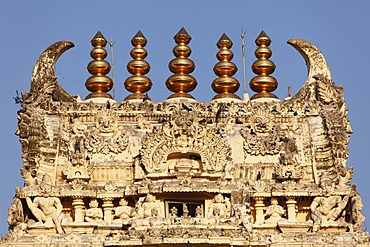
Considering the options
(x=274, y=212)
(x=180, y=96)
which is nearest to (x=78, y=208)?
(x=180, y=96)

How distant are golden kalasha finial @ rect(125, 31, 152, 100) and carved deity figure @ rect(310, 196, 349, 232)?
8.62m

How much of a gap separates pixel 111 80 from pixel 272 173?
8.13 m

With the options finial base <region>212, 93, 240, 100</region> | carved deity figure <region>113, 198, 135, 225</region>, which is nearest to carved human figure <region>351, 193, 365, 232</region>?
finial base <region>212, 93, 240, 100</region>

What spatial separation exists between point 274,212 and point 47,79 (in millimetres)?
10022

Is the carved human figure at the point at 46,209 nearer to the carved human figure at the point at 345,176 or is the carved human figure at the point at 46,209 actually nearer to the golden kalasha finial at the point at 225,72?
the golden kalasha finial at the point at 225,72

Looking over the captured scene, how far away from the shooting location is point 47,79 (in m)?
55.1

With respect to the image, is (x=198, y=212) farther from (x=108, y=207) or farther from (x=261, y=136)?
(x=261, y=136)

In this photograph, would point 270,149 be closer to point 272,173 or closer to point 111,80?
point 272,173

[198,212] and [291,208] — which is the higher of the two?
[291,208]

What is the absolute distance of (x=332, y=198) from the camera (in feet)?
171

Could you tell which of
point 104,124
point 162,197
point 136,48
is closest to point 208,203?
point 162,197

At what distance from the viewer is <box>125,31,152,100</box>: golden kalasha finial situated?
57312 millimetres

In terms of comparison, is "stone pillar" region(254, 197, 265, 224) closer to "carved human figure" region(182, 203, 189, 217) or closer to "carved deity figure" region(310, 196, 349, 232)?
"carved deity figure" region(310, 196, 349, 232)

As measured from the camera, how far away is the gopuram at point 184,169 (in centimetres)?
5097
